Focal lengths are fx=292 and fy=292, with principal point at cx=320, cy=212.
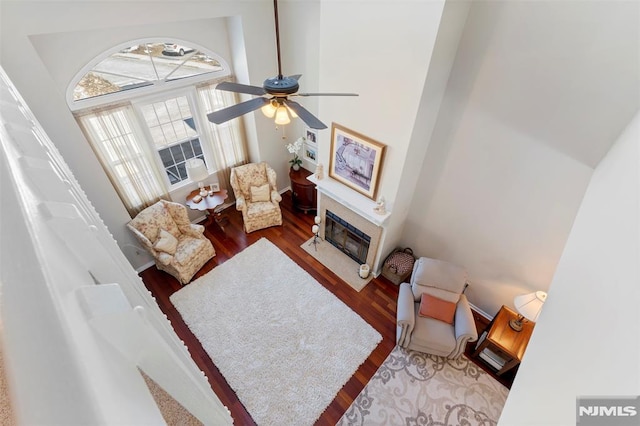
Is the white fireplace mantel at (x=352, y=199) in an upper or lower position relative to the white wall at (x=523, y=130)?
lower

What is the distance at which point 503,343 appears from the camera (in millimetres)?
3256

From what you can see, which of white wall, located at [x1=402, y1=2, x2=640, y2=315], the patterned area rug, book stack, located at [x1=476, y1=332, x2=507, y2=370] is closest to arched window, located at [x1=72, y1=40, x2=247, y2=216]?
white wall, located at [x1=402, y1=2, x2=640, y2=315]

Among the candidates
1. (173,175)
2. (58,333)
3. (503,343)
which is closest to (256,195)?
(173,175)

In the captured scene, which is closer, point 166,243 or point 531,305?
point 531,305

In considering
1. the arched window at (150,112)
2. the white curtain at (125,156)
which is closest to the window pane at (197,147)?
the arched window at (150,112)

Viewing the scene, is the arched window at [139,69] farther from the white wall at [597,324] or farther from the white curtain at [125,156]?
the white wall at [597,324]

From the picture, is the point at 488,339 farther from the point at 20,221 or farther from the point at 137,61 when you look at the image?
the point at 137,61

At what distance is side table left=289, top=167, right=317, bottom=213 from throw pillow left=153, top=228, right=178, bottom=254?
2.16 metres

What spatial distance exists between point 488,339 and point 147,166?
4.95 meters

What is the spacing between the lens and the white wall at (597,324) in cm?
81
